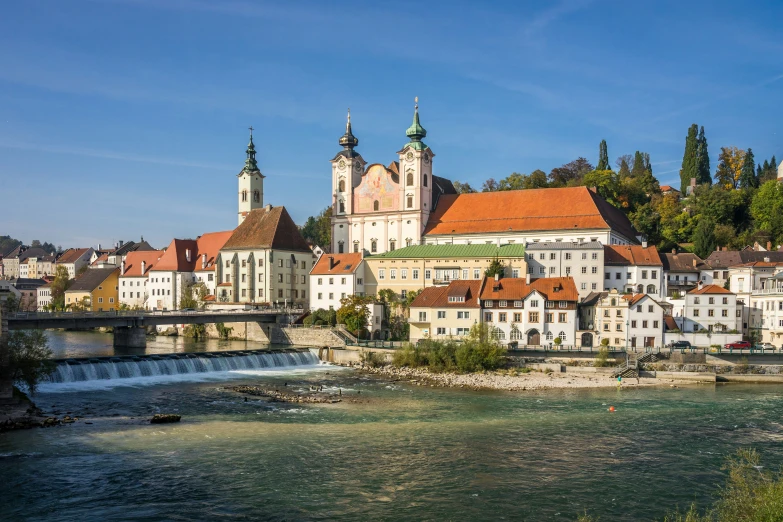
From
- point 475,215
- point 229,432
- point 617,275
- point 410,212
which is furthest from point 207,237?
point 229,432

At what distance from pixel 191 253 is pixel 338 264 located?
Result: 28.9 metres

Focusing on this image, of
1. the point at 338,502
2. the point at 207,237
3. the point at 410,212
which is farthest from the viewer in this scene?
the point at 207,237

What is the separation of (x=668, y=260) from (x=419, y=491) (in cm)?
5942

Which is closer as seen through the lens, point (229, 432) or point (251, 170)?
point (229, 432)

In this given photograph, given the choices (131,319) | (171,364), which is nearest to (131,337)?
(131,319)

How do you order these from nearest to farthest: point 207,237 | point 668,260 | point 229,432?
point 229,432
point 668,260
point 207,237

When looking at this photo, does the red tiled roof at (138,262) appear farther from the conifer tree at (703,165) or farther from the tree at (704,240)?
the conifer tree at (703,165)

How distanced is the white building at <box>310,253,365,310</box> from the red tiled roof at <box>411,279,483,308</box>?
39.5ft

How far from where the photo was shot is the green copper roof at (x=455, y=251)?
6688 centimetres

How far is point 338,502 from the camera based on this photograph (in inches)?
888

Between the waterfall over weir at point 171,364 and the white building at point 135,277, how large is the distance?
47062 millimetres

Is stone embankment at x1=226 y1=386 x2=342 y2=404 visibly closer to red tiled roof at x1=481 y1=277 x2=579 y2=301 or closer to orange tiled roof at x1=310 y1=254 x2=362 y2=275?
red tiled roof at x1=481 y1=277 x2=579 y2=301

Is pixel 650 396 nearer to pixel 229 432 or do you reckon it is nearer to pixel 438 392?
pixel 438 392

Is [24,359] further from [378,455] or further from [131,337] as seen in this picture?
[131,337]
